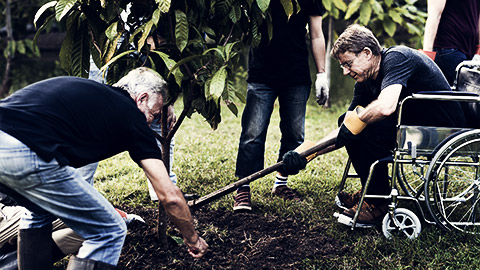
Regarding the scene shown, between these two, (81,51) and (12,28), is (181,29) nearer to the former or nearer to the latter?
(81,51)

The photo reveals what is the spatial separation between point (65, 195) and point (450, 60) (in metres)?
2.78

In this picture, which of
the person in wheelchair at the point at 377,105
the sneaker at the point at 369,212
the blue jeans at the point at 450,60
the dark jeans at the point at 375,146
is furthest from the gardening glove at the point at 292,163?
the blue jeans at the point at 450,60

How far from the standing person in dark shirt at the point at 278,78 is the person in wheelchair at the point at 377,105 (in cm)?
50

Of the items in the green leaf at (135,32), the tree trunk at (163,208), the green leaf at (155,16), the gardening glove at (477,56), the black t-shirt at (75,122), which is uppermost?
the green leaf at (155,16)

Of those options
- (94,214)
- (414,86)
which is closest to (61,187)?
(94,214)

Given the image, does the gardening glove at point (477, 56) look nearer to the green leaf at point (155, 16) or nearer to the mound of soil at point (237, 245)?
the mound of soil at point (237, 245)

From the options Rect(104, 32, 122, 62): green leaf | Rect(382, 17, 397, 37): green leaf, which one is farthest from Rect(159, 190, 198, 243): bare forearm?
Rect(382, 17, 397, 37): green leaf

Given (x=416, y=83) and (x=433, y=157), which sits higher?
(x=416, y=83)

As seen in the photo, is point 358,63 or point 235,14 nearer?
point 235,14

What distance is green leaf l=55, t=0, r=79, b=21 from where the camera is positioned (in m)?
2.45

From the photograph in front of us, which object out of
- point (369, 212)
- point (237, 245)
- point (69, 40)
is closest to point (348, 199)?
point (369, 212)

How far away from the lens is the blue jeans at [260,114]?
12.3 ft

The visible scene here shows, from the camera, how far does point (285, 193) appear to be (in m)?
4.00

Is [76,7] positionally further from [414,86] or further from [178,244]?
[414,86]
